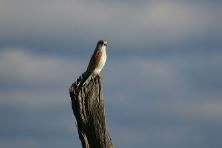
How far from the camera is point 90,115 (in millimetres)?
10555

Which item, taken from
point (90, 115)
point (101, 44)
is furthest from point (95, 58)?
point (90, 115)

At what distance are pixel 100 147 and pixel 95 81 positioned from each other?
1.26 metres

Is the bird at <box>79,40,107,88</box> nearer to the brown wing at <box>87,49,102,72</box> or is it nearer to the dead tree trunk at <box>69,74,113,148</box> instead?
the brown wing at <box>87,49,102,72</box>

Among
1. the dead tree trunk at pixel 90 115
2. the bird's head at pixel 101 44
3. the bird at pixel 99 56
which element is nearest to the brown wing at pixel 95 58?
the bird at pixel 99 56

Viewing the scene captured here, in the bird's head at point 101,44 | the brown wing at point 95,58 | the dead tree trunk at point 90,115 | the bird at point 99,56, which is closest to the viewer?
the dead tree trunk at point 90,115

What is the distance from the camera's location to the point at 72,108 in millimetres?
10711

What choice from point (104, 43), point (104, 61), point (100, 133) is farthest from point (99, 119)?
point (104, 43)

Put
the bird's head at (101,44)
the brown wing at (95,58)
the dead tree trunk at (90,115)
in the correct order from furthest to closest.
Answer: the bird's head at (101,44)
the brown wing at (95,58)
the dead tree trunk at (90,115)

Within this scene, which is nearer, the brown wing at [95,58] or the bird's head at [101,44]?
the brown wing at [95,58]

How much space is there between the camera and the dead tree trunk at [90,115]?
10.4 m

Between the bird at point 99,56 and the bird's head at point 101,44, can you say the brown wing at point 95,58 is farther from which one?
the bird's head at point 101,44

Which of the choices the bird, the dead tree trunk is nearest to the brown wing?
the bird

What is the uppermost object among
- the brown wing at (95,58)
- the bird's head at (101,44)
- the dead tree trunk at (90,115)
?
the bird's head at (101,44)

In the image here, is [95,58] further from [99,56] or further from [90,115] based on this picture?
[90,115]
